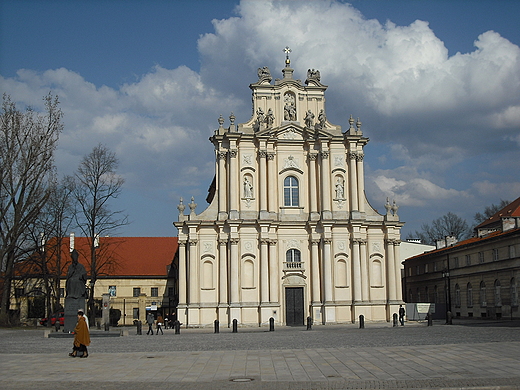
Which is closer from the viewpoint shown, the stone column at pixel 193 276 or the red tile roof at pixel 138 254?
the stone column at pixel 193 276

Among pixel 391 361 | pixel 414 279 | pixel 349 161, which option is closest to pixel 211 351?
pixel 391 361

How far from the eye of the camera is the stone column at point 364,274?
44.8 m

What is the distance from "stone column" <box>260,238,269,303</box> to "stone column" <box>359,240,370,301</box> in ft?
24.1

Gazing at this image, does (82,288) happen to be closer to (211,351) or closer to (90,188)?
(211,351)

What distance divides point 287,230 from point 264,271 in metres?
3.83

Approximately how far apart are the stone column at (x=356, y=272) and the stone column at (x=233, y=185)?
31.0ft

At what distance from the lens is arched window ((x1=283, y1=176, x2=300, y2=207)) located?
152 feet

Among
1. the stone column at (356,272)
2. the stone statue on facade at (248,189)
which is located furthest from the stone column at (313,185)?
the stone statue on facade at (248,189)

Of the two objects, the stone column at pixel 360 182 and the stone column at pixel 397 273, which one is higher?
the stone column at pixel 360 182

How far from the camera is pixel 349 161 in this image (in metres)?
46.4

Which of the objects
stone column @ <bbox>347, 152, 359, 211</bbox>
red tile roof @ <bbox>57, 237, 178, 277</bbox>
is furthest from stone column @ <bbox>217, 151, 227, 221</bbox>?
red tile roof @ <bbox>57, 237, 178, 277</bbox>

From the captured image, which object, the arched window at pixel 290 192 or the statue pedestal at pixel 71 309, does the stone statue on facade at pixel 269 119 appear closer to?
the arched window at pixel 290 192

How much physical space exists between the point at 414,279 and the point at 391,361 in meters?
52.5

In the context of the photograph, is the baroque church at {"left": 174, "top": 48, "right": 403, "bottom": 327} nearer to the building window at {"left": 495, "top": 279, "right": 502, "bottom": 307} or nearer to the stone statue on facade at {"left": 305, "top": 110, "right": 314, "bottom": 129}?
the stone statue on facade at {"left": 305, "top": 110, "right": 314, "bottom": 129}
